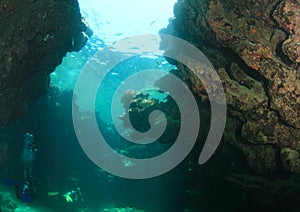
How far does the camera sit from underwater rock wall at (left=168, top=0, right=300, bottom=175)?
5785 millimetres

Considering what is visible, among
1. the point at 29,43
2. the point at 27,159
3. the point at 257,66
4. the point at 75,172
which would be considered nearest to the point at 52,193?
the point at 75,172

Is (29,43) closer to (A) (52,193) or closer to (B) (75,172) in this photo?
(B) (75,172)

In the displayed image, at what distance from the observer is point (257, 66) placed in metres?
6.14

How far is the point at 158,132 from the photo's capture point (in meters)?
9.97

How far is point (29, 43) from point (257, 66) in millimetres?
6605

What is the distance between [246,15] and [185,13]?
1882mm

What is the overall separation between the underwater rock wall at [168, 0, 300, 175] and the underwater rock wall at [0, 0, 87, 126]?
13.3 feet

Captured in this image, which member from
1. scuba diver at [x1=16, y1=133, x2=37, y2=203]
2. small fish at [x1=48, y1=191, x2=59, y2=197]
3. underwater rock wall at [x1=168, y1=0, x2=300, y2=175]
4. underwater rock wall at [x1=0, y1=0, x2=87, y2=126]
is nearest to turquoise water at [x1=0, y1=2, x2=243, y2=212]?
small fish at [x1=48, y1=191, x2=59, y2=197]

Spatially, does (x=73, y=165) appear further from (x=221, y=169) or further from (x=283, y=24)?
(x=283, y=24)

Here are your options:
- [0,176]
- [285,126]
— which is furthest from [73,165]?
[285,126]

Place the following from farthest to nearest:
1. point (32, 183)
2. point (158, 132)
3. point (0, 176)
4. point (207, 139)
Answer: point (32, 183) → point (0, 176) → point (158, 132) → point (207, 139)

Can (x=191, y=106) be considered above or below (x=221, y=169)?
above

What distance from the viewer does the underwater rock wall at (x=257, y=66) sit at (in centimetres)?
579

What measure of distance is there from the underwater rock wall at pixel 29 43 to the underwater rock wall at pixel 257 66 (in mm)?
4057
